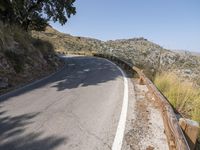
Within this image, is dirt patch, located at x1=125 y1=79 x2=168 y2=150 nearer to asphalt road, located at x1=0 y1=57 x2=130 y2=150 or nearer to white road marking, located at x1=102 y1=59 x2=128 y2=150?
white road marking, located at x1=102 y1=59 x2=128 y2=150

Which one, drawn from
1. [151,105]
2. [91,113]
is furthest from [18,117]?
[151,105]

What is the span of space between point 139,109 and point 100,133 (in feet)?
8.57

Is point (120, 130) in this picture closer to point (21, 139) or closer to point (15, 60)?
point (21, 139)

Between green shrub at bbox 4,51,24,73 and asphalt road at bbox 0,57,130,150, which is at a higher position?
green shrub at bbox 4,51,24,73

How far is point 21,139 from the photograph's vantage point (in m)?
5.50

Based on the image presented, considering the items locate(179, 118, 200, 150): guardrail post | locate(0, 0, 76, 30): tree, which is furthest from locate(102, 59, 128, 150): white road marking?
locate(0, 0, 76, 30): tree

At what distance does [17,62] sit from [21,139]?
9.35m

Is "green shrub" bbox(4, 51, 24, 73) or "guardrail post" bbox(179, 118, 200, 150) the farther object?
"green shrub" bbox(4, 51, 24, 73)

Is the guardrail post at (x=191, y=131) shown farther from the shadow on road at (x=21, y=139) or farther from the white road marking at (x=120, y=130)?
the shadow on road at (x=21, y=139)

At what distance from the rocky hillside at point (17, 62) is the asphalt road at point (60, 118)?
196 cm

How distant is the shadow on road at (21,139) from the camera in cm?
515

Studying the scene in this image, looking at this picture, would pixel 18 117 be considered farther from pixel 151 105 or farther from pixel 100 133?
pixel 151 105

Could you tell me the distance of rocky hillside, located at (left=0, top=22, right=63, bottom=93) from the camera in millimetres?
12744

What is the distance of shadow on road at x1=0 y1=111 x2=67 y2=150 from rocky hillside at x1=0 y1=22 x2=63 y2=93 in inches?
193
